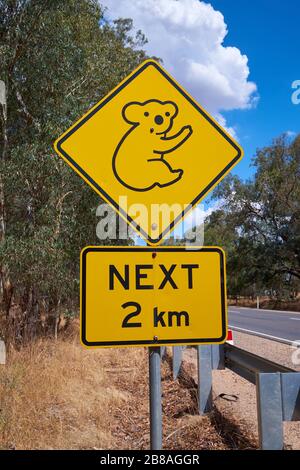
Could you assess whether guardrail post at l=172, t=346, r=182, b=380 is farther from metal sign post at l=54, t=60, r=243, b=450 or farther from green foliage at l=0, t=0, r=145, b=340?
metal sign post at l=54, t=60, r=243, b=450

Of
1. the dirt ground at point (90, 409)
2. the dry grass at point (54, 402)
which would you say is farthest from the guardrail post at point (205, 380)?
the dry grass at point (54, 402)

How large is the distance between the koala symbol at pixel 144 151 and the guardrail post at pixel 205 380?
300cm

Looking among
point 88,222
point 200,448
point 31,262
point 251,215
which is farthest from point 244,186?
point 200,448

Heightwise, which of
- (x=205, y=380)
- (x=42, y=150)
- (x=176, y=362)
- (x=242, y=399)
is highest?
(x=42, y=150)

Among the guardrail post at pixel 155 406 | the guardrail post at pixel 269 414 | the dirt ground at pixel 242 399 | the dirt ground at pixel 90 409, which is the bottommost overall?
the dirt ground at pixel 242 399

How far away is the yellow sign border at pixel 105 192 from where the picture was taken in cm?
229

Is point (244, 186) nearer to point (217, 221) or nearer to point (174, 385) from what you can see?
point (217, 221)

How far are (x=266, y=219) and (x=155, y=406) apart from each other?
31426 millimetres

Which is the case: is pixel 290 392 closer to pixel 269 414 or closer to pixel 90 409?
pixel 269 414

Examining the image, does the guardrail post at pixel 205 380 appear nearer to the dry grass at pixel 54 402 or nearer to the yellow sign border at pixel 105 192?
the dry grass at pixel 54 402

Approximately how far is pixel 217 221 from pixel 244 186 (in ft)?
11.4

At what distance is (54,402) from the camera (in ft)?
15.9

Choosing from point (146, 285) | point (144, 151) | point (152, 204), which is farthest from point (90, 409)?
point (144, 151)

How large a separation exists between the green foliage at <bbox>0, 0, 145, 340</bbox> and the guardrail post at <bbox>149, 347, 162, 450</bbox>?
19.6 ft
